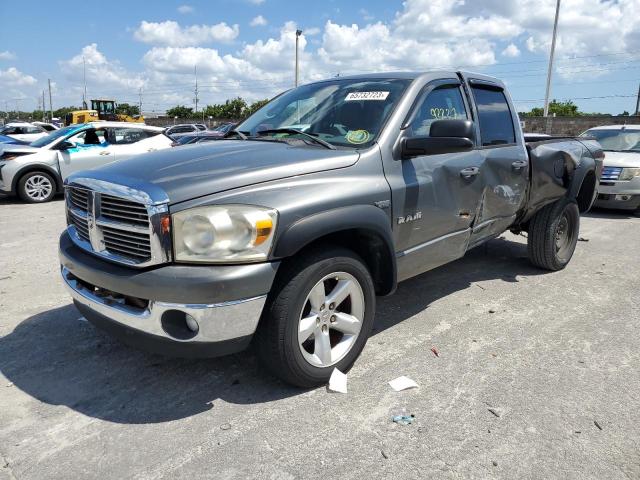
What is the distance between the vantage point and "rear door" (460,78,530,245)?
165 inches

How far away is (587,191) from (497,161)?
2.40 m

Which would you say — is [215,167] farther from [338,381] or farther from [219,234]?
[338,381]

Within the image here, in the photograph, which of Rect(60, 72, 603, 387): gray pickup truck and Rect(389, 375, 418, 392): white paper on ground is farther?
Rect(389, 375, 418, 392): white paper on ground

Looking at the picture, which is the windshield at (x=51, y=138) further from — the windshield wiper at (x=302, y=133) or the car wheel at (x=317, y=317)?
the car wheel at (x=317, y=317)

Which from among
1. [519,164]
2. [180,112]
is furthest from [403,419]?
[180,112]

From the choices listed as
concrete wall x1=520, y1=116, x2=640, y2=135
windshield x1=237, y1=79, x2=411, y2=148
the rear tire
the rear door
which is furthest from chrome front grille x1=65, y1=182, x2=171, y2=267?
concrete wall x1=520, y1=116, x2=640, y2=135

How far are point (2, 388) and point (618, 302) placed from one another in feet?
15.9

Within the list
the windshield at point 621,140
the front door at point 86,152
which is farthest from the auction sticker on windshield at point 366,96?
the front door at point 86,152

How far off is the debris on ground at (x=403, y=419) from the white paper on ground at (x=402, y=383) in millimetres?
268

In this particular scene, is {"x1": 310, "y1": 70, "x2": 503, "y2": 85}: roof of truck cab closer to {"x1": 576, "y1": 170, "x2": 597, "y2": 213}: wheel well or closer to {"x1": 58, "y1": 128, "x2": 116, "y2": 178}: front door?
{"x1": 576, "y1": 170, "x2": 597, "y2": 213}: wheel well

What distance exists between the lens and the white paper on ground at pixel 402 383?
3.03 metres

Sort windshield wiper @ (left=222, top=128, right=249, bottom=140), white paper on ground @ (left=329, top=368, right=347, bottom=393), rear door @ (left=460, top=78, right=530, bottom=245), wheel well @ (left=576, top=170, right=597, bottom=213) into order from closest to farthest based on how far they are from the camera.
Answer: white paper on ground @ (left=329, top=368, right=347, bottom=393) < windshield wiper @ (left=222, top=128, right=249, bottom=140) < rear door @ (left=460, top=78, right=530, bottom=245) < wheel well @ (left=576, top=170, right=597, bottom=213)

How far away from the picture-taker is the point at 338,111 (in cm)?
356

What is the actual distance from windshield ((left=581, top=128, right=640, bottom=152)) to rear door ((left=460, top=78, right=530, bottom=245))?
6.34 meters
